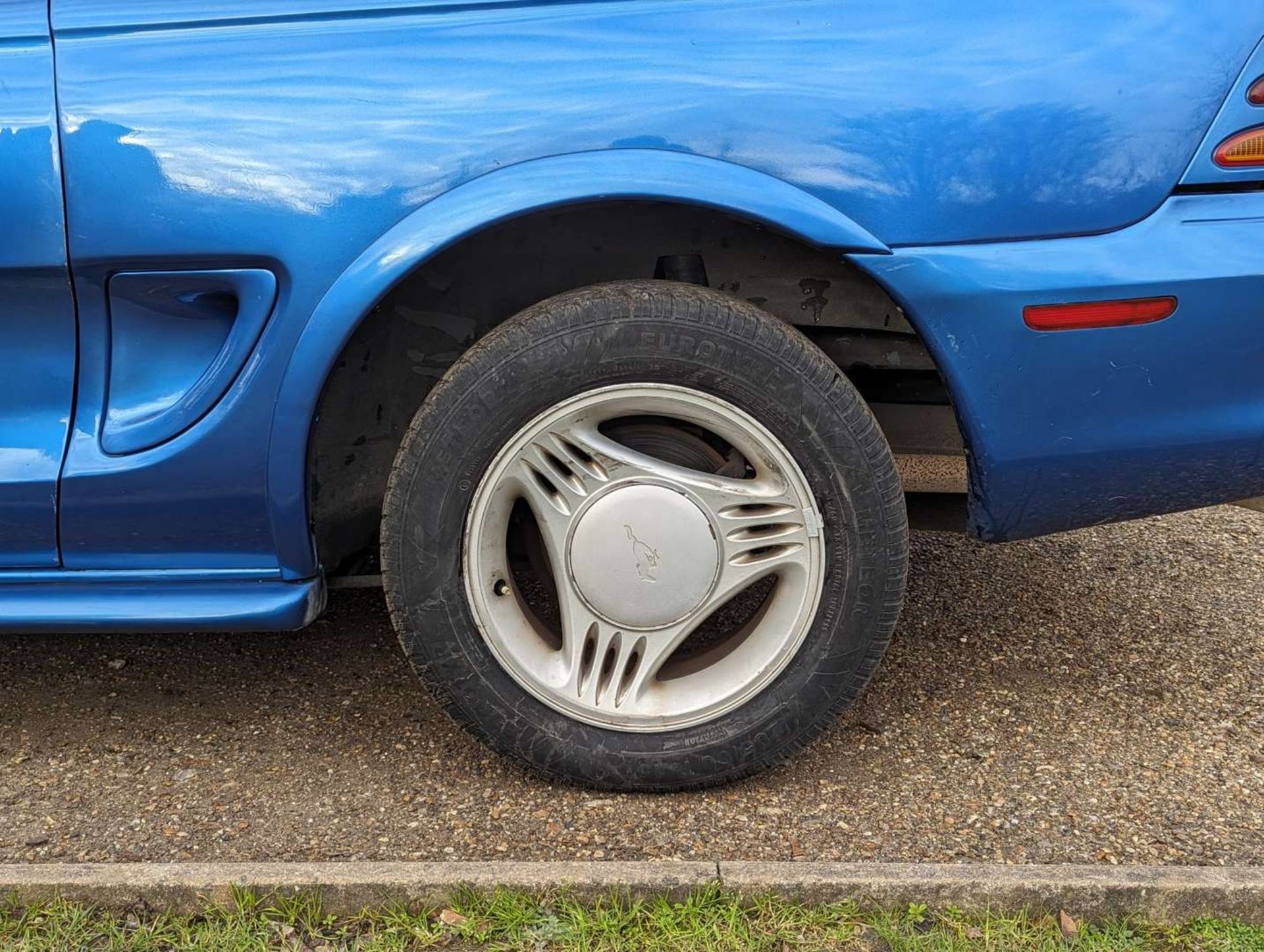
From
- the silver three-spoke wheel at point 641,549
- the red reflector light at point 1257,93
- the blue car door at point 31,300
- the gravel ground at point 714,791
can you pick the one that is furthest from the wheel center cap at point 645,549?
the red reflector light at point 1257,93

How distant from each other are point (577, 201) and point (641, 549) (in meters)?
0.59

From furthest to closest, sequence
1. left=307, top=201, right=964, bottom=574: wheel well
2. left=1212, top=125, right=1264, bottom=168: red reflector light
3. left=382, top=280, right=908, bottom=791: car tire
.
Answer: left=307, top=201, right=964, bottom=574: wheel well
left=382, top=280, right=908, bottom=791: car tire
left=1212, top=125, right=1264, bottom=168: red reflector light

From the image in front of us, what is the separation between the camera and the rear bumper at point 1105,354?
6.23 ft

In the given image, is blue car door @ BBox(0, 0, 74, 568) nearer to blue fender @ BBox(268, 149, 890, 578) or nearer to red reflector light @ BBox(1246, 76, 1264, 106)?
blue fender @ BBox(268, 149, 890, 578)

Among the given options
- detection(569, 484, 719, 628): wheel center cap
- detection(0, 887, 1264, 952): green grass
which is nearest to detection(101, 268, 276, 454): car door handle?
detection(569, 484, 719, 628): wheel center cap

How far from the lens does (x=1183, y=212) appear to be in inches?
75.0

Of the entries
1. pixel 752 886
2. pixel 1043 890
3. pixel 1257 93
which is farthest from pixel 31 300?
pixel 1257 93

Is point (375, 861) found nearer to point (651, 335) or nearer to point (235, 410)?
point (235, 410)

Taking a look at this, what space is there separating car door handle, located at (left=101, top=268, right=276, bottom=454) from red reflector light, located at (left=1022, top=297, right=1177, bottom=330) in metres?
1.26

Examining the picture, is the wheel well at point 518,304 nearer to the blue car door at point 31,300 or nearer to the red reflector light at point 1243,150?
the blue car door at point 31,300

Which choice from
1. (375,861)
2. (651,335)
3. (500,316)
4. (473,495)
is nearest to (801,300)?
(651,335)

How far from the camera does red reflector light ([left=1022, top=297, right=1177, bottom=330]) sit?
1.91m

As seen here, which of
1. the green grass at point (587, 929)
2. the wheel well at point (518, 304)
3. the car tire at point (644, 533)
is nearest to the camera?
the green grass at point (587, 929)

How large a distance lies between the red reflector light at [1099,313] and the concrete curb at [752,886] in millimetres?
861
